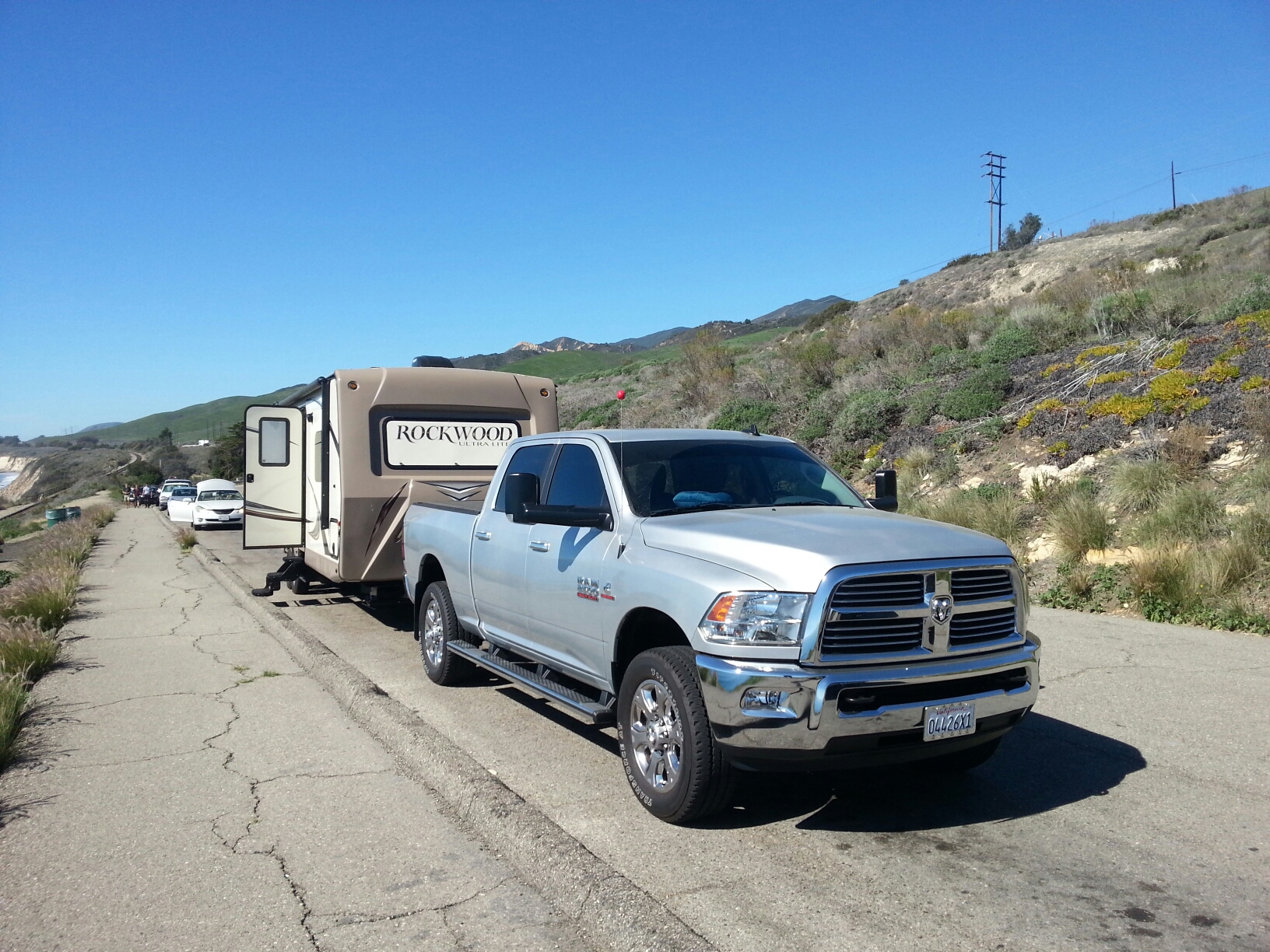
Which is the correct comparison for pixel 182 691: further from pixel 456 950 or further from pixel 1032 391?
pixel 1032 391

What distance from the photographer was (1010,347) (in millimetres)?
19562

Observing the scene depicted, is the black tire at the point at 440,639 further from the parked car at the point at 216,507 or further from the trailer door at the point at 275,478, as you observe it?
the parked car at the point at 216,507

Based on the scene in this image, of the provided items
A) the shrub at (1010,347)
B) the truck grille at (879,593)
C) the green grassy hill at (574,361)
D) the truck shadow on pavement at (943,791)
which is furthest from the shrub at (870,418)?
the green grassy hill at (574,361)

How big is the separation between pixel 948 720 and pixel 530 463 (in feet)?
11.9

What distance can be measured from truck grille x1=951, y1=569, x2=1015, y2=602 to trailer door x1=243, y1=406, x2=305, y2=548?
9.65 m

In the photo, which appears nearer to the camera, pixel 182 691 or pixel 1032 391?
pixel 182 691

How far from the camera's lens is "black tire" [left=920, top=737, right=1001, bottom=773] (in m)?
5.41

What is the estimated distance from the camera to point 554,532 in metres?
6.20

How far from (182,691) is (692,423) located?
17638 millimetres

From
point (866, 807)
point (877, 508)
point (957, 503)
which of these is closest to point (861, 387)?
point (957, 503)

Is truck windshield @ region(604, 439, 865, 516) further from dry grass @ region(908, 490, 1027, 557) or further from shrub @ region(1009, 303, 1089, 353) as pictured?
shrub @ region(1009, 303, 1089, 353)

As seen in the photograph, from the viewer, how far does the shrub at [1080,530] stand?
11242 millimetres

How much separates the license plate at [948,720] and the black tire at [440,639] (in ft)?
13.7

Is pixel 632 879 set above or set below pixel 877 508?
below
